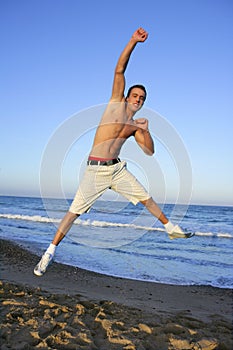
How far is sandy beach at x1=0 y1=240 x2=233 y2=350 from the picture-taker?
402 cm

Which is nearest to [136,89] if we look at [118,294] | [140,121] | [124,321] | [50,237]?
[140,121]

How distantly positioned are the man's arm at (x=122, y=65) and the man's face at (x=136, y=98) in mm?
145

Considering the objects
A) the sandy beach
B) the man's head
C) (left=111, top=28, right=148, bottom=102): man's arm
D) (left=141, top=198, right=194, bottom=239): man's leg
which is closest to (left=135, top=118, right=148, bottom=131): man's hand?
the man's head

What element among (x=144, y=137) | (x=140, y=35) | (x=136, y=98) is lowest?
(x=144, y=137)

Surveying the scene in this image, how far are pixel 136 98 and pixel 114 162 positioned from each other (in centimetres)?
101

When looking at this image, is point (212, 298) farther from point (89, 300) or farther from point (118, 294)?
point (89, 300)

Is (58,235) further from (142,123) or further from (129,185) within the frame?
(142,123)

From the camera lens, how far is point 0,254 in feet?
35.6

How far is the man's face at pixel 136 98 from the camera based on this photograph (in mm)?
5051

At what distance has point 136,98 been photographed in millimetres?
5059

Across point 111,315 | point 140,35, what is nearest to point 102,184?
point 111,315

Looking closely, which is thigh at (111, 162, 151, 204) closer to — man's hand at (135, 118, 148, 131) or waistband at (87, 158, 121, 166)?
waistband at (87, 158, 121, 166)

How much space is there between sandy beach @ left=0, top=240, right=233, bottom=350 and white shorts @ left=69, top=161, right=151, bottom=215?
154 centimetres

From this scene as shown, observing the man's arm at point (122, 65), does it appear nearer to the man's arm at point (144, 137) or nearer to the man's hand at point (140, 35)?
the man's hand at point (140, 35)
